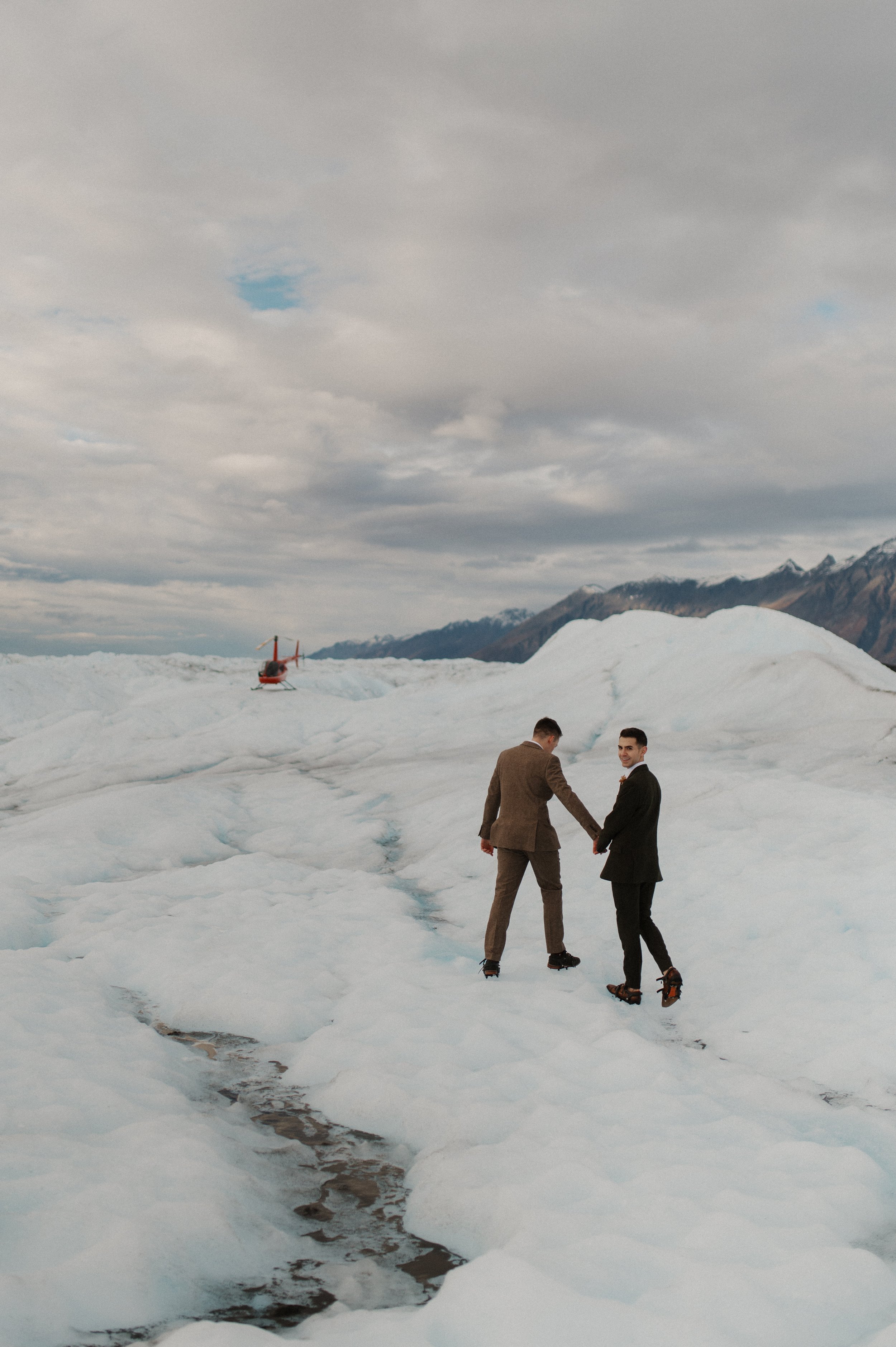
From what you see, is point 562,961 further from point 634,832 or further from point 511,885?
point 634,832

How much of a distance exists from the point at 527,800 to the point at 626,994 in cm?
241

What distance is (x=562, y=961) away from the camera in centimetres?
950

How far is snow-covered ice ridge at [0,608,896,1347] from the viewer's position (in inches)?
161

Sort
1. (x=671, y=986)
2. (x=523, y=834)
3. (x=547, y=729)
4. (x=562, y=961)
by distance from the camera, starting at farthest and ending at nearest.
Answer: (x=562, y=961) < (x=547, y=729) < (x=523, y=834) < (x=671, y=986)

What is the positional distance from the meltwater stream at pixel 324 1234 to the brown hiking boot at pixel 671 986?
3.87 meters

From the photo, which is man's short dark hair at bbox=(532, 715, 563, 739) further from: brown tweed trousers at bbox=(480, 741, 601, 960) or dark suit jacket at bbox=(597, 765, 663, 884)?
dark suit jacket at bbox=(597, 765, 663, 884)

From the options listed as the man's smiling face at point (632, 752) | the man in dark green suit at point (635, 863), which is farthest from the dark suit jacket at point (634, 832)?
the man's smiling face at point (632, 752)

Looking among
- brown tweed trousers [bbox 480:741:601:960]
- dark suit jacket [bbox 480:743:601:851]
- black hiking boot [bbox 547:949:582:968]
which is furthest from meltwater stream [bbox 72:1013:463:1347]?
black hiking boot [bbox 547:949:582:968]

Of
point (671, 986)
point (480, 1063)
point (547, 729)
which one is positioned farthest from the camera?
point (547, 729)

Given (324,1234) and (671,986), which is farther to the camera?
(671,986)

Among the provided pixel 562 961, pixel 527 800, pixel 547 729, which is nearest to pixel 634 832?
pixel 527 800

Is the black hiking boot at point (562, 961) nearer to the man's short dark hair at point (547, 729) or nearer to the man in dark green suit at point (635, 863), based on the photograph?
the man in dark green suit at point (635, 863)

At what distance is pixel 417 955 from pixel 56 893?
7548 millimetres

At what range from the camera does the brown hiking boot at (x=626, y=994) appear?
869cm
